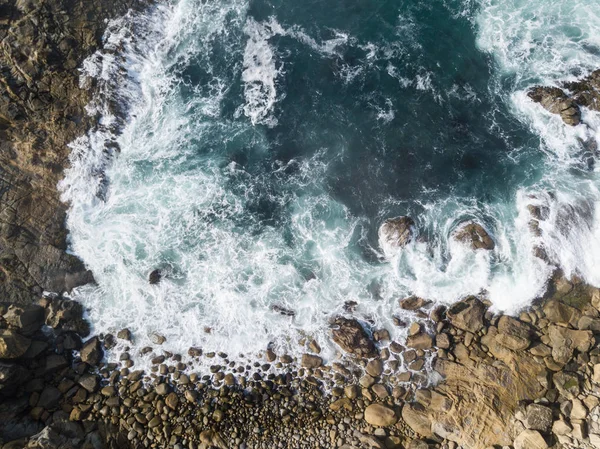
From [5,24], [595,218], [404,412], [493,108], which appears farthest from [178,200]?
[595,218]

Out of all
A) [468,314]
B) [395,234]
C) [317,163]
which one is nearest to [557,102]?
[395,234]

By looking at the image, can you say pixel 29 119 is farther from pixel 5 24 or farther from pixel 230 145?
pixel 230 145

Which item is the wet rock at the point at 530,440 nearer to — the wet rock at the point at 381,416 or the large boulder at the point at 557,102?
the wet rock at the point at 381,416

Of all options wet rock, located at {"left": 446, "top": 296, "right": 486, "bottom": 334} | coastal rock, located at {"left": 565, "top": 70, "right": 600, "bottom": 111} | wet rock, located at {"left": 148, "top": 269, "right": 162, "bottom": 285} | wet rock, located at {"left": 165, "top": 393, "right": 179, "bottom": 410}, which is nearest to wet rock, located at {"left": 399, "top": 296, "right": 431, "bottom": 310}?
wet rock, located at {"left": 446, "top": 296, "right": 486, "bottom": 334}

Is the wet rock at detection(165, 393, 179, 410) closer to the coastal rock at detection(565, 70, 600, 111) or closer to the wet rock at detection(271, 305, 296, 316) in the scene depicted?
the wet rock at detection(271, 305, 296, 316)

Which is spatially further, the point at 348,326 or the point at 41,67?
the point at 41,67

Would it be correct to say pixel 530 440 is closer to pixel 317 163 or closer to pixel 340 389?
pixel 340 389
